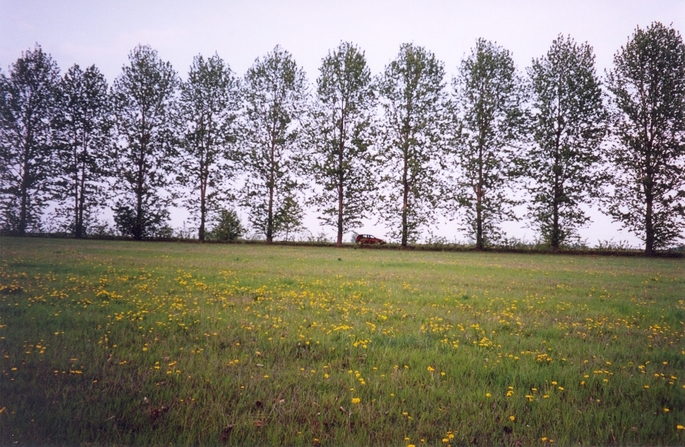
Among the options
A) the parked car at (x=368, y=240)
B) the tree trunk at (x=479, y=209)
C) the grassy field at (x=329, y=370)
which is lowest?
the grassy field at (x=329, y=370)

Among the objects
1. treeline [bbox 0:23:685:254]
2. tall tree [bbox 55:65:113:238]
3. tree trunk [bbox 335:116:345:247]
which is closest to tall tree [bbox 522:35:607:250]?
treeline [bbox 0:23:685:254]

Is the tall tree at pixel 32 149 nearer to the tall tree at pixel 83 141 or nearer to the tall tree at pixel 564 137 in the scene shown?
the tall tree at pixel 83 141

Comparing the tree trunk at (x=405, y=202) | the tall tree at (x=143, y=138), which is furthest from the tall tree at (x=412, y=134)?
the tall tree at (x=143, y=138)

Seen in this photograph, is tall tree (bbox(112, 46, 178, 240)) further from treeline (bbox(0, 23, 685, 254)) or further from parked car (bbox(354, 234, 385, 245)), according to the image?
parked car (bbox(354, 234, 385, 245))

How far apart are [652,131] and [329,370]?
3433 cm

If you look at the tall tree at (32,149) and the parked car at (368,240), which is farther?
the parked car at (368,240)

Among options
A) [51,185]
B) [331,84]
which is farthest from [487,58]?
[51,185]

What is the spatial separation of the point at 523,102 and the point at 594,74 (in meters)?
5.56

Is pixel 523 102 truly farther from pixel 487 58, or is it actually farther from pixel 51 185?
pixel 51 185

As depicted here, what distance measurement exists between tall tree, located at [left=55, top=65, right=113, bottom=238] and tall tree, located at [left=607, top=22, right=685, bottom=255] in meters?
43.9

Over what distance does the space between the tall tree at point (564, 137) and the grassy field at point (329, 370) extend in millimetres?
25666

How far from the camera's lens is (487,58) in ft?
111

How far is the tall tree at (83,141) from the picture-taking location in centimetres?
3403

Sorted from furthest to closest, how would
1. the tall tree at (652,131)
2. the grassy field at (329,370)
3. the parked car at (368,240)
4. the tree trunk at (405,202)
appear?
1. the parked car at (368,240)
2. the tree trunk at (405,202)
3. the tall tree at (652,131)
4. the grassy field at (329,370)
